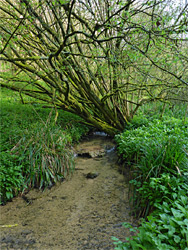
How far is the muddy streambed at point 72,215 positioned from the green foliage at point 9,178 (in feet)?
0.61

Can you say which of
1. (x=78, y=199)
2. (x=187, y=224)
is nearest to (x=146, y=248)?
(x=187, y=224)

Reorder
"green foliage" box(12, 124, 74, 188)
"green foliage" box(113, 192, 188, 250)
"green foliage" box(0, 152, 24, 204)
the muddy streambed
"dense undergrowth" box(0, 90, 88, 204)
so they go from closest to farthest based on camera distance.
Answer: "green foliage" box(113, 192, 188, 250) < the muddy streambed < "green foliage" box(0, 152, 24, 204) < "dense undergrowth" box(0, 90, 88, 204) < "green foliage" box(12, 124, 74, 188)

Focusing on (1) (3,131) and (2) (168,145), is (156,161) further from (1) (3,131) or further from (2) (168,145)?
(1) (3,131)

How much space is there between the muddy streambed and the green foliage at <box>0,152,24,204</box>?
19 centimetres

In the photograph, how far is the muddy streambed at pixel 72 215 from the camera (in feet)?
8.46

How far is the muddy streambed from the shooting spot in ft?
8.46

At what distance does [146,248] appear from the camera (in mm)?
1812

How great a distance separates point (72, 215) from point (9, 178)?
116 centimetres

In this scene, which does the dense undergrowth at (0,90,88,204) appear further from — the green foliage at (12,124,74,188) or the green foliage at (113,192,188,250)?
the green foliage at (113,192,188,250)

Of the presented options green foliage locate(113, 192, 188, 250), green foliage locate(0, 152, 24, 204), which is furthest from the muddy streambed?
green foliage locate(113, 192, 188, 250)

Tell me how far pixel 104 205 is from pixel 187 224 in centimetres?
175

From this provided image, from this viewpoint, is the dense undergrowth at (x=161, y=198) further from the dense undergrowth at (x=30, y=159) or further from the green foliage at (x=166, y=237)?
the dense undergrowth at (x=30, y=159)

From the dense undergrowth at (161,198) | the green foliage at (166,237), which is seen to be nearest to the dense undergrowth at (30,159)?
the dense undergrowth at (161,198)

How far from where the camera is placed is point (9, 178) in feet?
10.6
